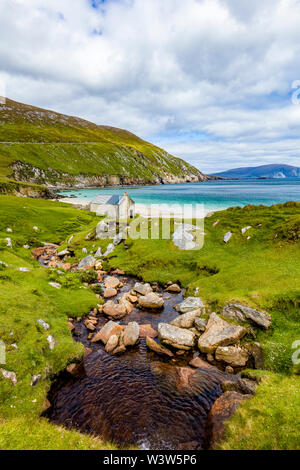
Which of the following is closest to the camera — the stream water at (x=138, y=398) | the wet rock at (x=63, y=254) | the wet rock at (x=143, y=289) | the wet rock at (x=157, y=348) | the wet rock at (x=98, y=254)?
the stream water at (x=138, y=398)

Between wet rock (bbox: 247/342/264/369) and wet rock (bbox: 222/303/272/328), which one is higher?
wet rock (bbox: 222/303/272/328)

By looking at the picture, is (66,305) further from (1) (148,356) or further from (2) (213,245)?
(2) (213,245)

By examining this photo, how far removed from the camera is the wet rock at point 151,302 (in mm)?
23219

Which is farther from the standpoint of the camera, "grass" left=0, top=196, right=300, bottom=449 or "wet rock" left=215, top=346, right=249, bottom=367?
"wet rock" left=215, top=346, right=249, bottom=367

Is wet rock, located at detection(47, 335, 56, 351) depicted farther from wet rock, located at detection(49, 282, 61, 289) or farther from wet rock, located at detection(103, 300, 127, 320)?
wet rock, located at detection(49, 282, 61, 289)

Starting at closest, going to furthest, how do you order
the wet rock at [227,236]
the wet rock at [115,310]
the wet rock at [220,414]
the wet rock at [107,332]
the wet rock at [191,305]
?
the wet rock at [220,414], the wet rock at [107,332], the wet rock at [191,305], the wet rock at [115,310], the wet rock at [227,236]

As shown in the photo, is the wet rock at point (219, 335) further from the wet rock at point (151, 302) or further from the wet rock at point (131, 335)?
the wet rock at point (151, 302)

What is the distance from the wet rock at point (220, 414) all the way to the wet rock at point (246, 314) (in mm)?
6654

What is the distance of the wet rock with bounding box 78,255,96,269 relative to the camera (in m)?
34.1

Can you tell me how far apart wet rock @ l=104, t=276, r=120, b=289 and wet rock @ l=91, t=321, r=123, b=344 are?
8.90 meters

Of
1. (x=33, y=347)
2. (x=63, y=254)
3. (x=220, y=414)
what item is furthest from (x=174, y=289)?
(x=63, y=254)

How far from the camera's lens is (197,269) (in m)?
28.5

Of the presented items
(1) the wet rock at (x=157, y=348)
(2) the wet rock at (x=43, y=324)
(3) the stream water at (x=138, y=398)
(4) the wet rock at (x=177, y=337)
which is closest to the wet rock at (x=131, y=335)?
(3) the stream water at (x=138, y=398)

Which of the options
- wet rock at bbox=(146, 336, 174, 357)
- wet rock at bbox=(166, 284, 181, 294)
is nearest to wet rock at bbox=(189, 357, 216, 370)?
wet rock at bbox=(146, 336, 174, 357)
